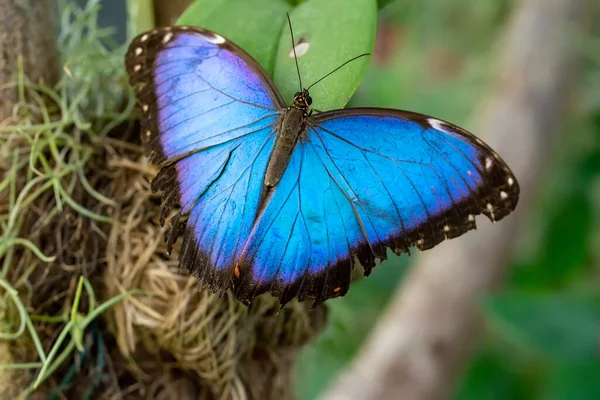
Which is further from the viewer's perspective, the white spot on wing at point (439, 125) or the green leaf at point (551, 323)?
the green leaf at point (551, 323)

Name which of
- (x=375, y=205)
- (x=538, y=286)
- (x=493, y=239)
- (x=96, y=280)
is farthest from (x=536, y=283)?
(x=96, y=280)

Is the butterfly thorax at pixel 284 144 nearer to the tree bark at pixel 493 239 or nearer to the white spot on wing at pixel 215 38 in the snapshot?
the white spot on wing at pixel 215 38

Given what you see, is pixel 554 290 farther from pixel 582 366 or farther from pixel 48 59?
pixel 48 59

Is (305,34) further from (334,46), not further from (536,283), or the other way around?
(536,283)

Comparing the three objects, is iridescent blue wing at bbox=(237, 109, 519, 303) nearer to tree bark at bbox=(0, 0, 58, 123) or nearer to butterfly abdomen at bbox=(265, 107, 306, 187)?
butterfly abdomen at bbox=(265, 107, 306, 187)

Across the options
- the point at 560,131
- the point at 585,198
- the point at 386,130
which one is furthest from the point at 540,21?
the point at 386,130

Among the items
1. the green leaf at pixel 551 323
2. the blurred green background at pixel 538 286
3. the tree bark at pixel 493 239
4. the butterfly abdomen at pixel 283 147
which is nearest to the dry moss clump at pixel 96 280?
the butterfly abdomen at pixel 283 147

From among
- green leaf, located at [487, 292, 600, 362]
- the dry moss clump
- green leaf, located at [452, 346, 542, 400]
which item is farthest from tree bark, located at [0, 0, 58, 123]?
green leaf, located at [452, 346, 542, 400]

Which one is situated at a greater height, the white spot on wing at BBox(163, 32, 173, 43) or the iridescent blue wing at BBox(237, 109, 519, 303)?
the white spot on wing at BBox(163, 32, 173, 43)
